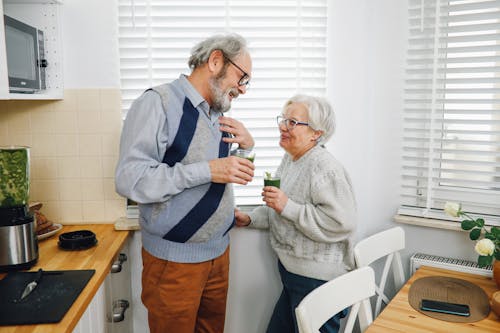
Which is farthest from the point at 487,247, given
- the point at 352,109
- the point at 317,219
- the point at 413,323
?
the point at 352,109

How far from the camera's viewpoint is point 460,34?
2232mm

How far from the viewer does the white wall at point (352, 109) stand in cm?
223

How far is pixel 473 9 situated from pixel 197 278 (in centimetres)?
184

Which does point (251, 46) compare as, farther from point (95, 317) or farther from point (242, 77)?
point (95, 317)

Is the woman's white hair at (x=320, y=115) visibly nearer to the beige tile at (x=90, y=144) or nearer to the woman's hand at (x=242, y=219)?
the woman's hand at (x=242, y=219)

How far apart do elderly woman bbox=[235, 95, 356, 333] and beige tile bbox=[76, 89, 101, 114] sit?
98cm

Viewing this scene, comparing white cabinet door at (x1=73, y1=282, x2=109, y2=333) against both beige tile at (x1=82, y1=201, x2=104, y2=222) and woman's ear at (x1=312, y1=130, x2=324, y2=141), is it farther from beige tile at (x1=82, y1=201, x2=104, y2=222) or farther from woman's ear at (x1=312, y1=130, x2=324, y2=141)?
woman's ear at (x1=312, y1=130, x2=324, y2=141)

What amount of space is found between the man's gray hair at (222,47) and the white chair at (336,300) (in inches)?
37.0

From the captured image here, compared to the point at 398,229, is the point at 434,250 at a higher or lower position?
lower

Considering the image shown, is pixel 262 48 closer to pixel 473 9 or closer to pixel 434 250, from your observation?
pixel 473 9

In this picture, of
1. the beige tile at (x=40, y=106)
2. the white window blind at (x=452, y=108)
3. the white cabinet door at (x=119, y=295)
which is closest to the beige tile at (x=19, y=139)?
the beige tile at (x=40, y=106)

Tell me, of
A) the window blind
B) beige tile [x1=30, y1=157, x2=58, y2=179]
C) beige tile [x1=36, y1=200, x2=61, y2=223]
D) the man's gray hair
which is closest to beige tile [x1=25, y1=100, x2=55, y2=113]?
beige tile [x1=30, y1=157, x2=58, y2=179]

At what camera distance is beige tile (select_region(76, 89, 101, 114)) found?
2.25m

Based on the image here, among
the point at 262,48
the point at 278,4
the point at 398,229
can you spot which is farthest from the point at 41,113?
the point at 398,229
